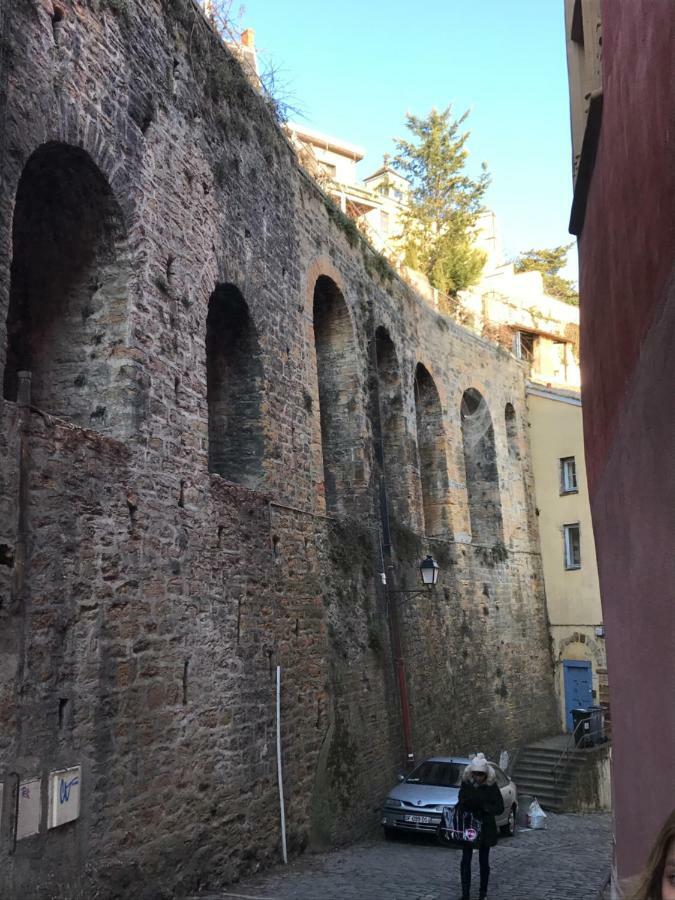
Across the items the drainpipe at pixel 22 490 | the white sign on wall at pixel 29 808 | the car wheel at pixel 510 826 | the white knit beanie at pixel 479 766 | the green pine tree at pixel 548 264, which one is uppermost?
the green pine tree at pixel 548 264

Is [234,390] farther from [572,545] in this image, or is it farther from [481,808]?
[572,545]

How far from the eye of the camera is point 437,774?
11.5 m

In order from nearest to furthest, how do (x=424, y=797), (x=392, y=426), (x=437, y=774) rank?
(x=424, y=797)
(x=437, y=774)
(x=392, y=426)

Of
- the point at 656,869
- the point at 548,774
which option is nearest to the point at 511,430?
the point at 548,774

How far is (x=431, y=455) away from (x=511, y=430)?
15.9 ft

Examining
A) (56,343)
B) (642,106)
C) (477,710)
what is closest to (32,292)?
(56,343)

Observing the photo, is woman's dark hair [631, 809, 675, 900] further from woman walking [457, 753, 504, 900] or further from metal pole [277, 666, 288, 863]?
metal pole [277, 666, 288, 863]

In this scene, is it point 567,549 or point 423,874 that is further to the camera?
point 567,549

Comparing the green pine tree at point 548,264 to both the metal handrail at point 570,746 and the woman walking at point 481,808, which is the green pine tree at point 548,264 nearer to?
the metal handrail at point 570,746

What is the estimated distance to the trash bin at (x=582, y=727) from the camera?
58.3 ft

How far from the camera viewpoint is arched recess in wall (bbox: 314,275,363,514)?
12812 mm

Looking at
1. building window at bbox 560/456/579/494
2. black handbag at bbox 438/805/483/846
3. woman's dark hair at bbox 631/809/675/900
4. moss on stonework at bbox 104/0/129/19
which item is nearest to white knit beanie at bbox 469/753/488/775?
black handbag at bbox 438/805/483/846

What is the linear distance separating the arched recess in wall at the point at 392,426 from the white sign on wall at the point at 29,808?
9.16 m

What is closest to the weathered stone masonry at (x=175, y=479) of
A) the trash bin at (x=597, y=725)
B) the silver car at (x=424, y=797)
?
the silver car at (x=424, y=797)
